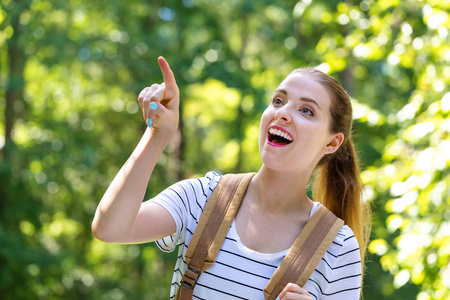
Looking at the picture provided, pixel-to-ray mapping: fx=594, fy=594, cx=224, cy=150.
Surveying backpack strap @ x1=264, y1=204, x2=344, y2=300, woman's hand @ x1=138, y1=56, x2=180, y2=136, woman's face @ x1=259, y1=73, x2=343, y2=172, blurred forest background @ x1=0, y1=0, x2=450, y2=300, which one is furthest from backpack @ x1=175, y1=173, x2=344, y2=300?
blurred forest background @ x1=0, y1=0, x2=450, y2=300

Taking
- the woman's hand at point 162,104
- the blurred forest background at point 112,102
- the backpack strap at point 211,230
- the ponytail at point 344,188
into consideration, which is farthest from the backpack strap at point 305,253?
the blurred forest background at point 112,102

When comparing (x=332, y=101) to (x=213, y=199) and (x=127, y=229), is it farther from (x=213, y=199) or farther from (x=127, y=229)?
(x=127, y=229)

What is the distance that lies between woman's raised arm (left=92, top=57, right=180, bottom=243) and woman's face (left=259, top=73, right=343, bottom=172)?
0.89ft

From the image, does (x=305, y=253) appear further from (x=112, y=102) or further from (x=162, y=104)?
(x=112, y=102)

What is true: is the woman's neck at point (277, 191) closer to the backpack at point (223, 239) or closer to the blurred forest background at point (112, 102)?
the backpack at point (223, 239)

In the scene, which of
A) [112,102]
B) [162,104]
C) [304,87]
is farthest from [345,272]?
[112,102]

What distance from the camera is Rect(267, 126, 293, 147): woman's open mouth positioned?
150cm

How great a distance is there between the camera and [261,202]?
1.58m

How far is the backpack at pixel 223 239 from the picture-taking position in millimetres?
1410

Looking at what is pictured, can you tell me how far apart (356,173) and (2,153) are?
7048 mm

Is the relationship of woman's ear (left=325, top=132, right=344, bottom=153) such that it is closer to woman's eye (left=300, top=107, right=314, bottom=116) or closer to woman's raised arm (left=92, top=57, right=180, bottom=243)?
woman's eye (left=300, top=107, right=314, bottom=116)

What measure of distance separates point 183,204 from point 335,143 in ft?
1.58

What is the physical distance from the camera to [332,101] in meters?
1.62

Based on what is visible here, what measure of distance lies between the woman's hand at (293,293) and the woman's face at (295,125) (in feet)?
1.05
